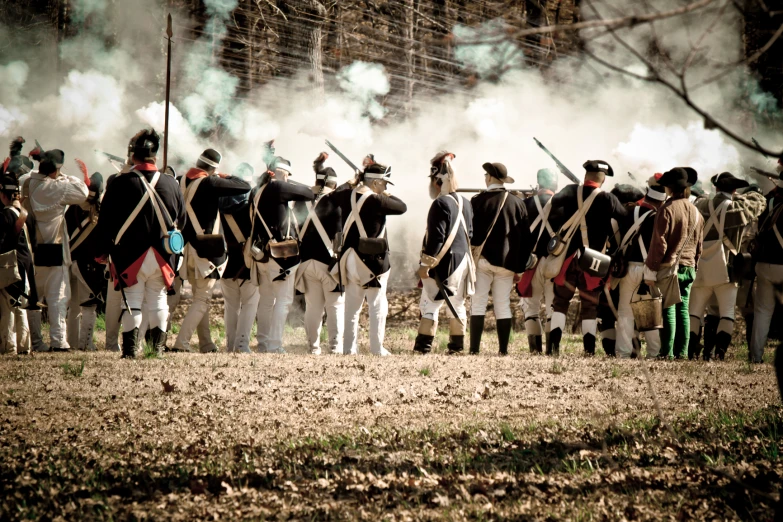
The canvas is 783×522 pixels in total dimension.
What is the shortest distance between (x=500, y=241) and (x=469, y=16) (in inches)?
359

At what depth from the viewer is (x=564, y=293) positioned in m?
9.40

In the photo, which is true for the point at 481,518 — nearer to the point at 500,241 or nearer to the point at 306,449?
the point at 306,449

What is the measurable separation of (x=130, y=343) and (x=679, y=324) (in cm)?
547

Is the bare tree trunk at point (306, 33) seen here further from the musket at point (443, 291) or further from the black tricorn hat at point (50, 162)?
the musket at point (443, 291)

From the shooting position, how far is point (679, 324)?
9.01 m

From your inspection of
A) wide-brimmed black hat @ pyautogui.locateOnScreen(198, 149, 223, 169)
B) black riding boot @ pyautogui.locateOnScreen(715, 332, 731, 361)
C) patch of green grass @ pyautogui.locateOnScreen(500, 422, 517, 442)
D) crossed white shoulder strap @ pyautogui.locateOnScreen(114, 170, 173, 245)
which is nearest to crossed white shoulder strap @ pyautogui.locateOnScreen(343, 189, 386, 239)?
wide-brimmed black hat @ pyautogui.locateOnScreen(198, 149, 223, 169)

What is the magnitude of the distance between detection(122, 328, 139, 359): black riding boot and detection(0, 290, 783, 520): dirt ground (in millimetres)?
290

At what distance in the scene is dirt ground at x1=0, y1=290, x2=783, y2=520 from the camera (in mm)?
3848

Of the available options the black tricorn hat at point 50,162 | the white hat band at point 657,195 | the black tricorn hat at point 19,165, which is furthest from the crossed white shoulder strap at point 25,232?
the white hat band at point 657,195

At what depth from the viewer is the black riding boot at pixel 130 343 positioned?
773 centimetres

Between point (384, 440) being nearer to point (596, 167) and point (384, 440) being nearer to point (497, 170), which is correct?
point (497, 170)

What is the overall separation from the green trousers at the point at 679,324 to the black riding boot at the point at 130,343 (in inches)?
201

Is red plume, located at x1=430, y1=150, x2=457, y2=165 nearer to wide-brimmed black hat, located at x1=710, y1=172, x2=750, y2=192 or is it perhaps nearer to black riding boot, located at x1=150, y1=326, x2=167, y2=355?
wide-brimmed black hat, located at x1=710, y1=172, x2=750, y2=192

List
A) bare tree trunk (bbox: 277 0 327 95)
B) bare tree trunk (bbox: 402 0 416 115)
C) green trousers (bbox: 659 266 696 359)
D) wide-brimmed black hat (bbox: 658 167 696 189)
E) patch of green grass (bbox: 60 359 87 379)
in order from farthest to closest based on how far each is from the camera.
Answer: bare tree trunk (bbox: 277 0 327 95) → bare tree trunk (bbox: 402 0 416 115) → green trousers (bbox: 659 266 696 359) → wide-brimmed black hat (bbox: 658 167 696 189) → patch of green grass (bbox: 60 359 87 379)
